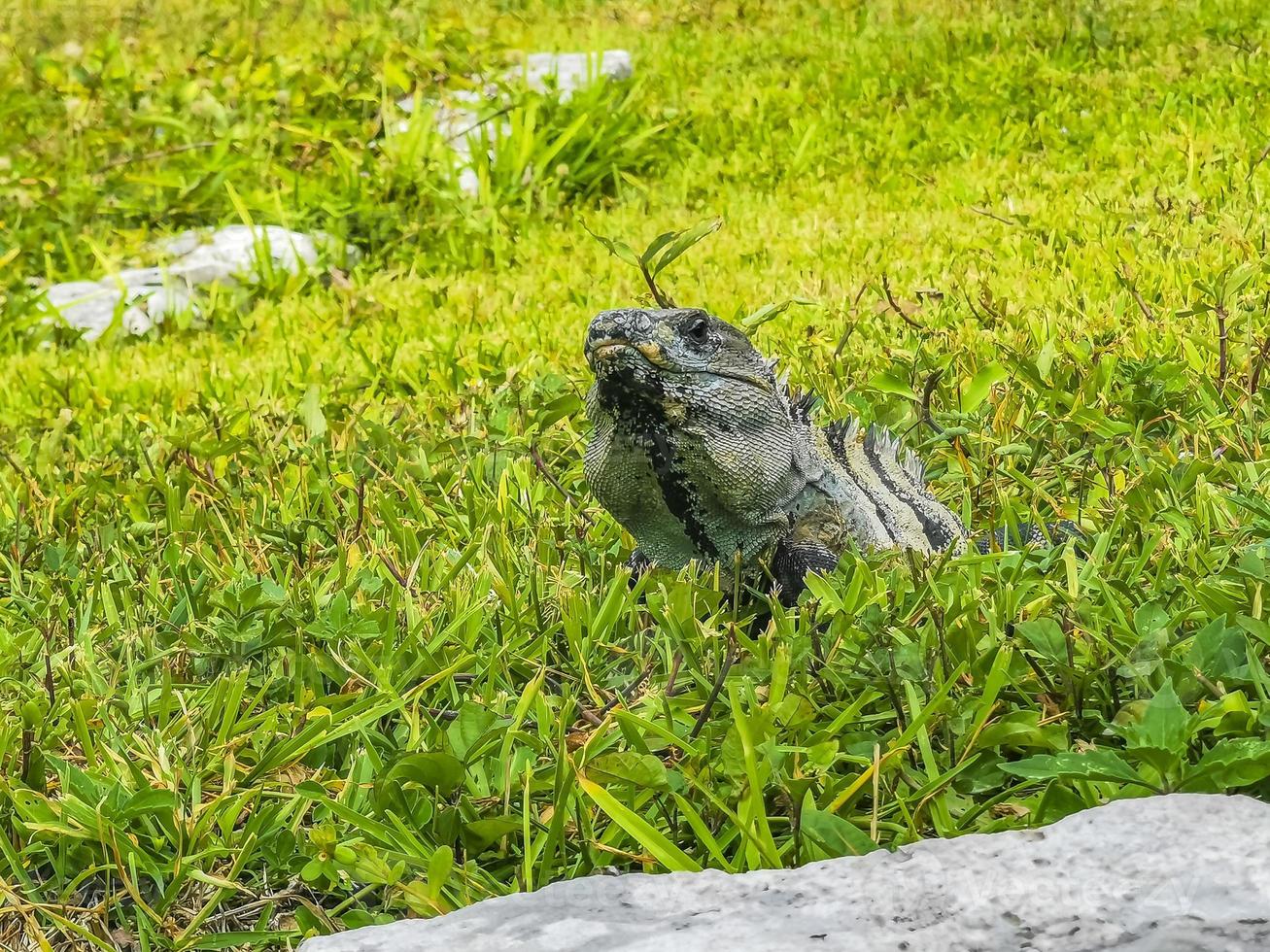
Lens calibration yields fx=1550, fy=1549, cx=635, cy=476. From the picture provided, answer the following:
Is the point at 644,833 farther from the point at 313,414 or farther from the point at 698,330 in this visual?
the point at 313,414

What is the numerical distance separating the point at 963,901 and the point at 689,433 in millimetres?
1349

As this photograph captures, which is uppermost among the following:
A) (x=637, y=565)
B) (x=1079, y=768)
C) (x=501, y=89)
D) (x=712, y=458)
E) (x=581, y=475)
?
(x=501, y=89)

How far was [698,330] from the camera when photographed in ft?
10.8

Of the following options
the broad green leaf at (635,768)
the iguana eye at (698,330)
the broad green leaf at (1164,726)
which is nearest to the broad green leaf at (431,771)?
the broad green leaf at (635,768)

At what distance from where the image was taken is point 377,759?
3.01 metres

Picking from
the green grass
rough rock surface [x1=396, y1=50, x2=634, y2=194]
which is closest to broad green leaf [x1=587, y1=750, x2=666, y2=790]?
the green grass

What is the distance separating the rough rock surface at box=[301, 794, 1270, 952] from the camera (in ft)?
6.74

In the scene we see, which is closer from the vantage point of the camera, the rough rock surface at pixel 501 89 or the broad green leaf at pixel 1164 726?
the broad green leaf at pixel 1164 726

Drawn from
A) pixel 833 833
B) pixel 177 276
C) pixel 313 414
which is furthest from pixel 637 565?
pixel 177 276

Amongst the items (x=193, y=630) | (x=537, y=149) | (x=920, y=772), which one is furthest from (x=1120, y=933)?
(x=537, y=149)

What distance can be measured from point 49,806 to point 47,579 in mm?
1479

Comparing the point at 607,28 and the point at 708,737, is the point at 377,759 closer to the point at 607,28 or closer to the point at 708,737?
the point at 708,737

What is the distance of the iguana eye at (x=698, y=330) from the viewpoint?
327 centimetres

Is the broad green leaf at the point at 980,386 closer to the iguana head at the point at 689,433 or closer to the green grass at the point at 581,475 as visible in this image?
the green grass at the point at 581,475
